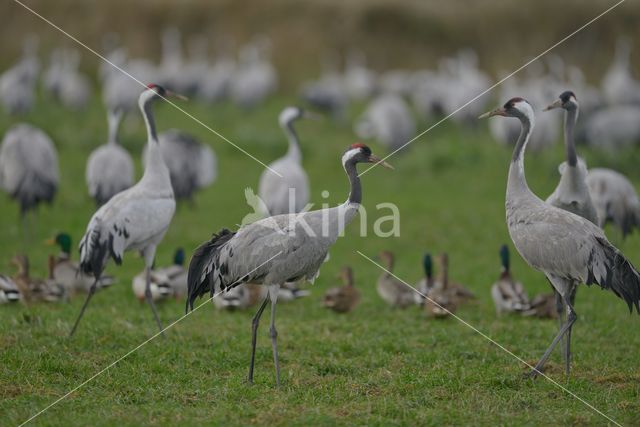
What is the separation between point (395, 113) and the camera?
21.1m

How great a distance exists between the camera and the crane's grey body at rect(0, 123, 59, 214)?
41.5 feet

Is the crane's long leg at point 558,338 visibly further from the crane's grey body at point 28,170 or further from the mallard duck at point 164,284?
the crane's grey body at point 28,170

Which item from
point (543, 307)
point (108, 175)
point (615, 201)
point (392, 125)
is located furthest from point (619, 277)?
point (392, 125)

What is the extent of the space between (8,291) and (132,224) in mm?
1583

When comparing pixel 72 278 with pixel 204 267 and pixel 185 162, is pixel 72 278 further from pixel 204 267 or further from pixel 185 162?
pixel 185 162

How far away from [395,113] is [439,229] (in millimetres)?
7631

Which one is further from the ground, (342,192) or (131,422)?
(342,192)

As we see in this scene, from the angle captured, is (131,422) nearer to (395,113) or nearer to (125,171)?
(125,171)

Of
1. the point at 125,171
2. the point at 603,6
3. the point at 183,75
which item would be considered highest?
the point at 603,6

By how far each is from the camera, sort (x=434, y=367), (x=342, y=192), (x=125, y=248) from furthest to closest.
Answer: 1. (x=342, y=192)
2. (x=125, y=248)
3. (x=434, y=367)

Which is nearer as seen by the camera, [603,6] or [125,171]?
[125,171]

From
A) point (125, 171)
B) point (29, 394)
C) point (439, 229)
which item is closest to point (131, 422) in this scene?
point (29, 394)

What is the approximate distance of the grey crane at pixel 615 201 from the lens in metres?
10.3

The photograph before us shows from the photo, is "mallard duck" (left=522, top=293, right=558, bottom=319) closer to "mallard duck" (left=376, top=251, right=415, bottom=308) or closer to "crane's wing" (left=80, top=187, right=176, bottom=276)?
"mallard duck" (left=376, top=251, right=415, bottom=308)
